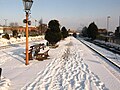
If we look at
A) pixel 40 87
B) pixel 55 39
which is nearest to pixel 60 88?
pixel 40 87

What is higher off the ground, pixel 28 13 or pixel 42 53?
pixel 28 13

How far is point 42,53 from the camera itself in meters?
17.3

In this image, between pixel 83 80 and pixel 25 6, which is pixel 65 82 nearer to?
pixel 83 80

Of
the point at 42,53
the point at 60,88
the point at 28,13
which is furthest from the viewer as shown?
the point at 42,53

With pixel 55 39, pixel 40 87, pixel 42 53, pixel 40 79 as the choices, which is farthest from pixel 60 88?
pixel 55 39

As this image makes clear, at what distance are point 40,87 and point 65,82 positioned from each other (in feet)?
4.17

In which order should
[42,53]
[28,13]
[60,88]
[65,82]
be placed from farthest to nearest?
[42,53] < [28,13] < [65,82] < [60,88]

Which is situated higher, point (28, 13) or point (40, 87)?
point (28, 13)

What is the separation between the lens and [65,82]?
9.52 meters

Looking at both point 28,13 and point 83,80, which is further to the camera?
point 28,13

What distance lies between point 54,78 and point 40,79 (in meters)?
0.61

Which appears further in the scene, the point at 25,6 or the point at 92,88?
the point at 25,6

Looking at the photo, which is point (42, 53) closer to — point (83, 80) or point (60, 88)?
point (83, 80)

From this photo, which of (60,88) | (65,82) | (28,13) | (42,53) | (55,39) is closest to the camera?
(60,88)
